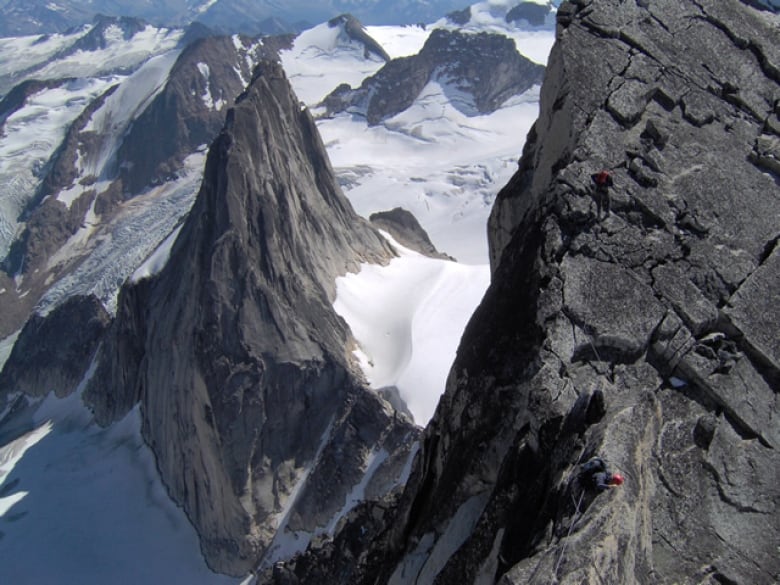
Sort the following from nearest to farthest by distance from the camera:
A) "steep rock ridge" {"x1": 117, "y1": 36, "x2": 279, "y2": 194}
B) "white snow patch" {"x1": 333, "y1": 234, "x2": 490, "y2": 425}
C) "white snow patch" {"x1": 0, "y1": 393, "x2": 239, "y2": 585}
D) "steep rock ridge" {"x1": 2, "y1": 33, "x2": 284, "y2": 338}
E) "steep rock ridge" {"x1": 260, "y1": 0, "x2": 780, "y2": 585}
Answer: "steep rock ridge" {"x1": 260, "y1": 0, "x2": 780, "y2": 585}, "white snow patch" {"x1": 0, "y1": 393, "x2": 239, "y2": 585}, "white snow patch" {"x1": 333, "y1": 234, "x2": 490, "y2": 425}, "steep rock ridge" {"x1": 2, "y1": 33, "x2": 284, "y2": 338}, "steep rock ridge" {"x1": 117, "y1": 36, "x2": 279, "y2": 194}

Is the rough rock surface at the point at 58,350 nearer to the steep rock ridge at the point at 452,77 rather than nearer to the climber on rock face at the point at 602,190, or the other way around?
the climber on rock face at the point at 602,190

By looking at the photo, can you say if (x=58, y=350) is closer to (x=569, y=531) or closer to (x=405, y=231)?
(x=405, y=231)

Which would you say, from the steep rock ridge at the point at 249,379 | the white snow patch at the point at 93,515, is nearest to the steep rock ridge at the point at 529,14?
the steep rock ridge at the point at 249,379

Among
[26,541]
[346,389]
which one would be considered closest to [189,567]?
[26,541]

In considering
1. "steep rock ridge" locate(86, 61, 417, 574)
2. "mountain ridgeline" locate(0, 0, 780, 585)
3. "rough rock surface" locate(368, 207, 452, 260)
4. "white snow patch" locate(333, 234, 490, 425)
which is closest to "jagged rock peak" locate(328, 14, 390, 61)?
"rough rock surface" locate(368, 207, 452, 260)

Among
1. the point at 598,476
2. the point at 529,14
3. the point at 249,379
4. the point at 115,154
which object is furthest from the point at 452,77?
the point at 598,476

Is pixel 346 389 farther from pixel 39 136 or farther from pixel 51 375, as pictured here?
pixel 39 136

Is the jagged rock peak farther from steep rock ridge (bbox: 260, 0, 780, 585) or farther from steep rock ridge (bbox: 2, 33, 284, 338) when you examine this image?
steep rock ridge (bbox: 260, 0, 780, 585)
